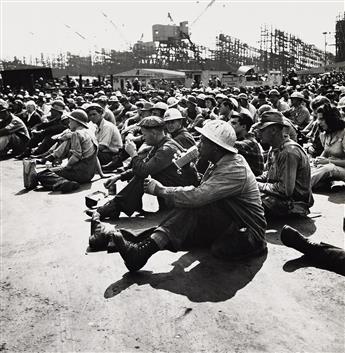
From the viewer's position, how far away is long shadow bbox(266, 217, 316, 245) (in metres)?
5.15

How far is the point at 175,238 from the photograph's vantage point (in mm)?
4098

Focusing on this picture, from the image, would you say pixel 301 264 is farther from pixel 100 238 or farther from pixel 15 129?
pixel 15 129

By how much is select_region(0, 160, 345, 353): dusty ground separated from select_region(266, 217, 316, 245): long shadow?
0.9 inches

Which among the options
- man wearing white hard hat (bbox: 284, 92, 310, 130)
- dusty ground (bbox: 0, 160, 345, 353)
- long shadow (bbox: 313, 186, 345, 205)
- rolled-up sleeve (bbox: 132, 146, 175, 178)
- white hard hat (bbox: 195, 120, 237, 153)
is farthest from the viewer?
man wearing white hard hat (bbox: 284, 92, 310, 130)

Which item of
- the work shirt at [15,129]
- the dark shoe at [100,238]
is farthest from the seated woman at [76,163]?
the work shirt at [15,129]

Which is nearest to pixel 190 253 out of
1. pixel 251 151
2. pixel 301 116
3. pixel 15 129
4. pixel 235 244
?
pixel 235 244

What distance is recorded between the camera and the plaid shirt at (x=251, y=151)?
6283mm

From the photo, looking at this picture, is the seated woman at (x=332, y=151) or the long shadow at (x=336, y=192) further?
the seated woman at (x=332, y=151)

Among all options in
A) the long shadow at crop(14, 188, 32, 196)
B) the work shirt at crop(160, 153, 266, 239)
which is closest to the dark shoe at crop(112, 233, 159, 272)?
the work shirt at crop(160, 153, 266, 239)

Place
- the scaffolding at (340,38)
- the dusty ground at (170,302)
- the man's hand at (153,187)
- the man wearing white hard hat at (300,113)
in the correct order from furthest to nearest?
the scaffolding at (340,38) < the man wearing white hard hat at (300,113) < the man's hand at (153,187) < the dusty ground at (170,302)

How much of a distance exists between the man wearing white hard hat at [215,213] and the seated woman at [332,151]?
2940 millimetres

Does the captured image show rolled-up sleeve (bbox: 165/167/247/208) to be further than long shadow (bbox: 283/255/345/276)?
No

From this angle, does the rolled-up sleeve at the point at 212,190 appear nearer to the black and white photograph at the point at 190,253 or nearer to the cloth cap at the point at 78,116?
the black and white photograph at the point at 190,253

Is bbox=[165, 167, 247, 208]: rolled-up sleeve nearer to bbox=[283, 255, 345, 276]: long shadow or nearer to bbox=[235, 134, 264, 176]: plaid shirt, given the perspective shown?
bbox=[283, 255, 345, 276]: long shadow
